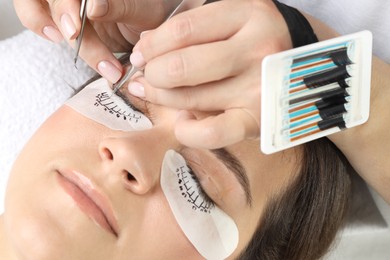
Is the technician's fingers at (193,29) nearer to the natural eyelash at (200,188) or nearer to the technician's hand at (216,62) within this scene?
the technician's hand at (216,62)

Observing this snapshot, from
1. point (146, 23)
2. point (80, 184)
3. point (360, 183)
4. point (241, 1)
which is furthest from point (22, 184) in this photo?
point (360, 183)

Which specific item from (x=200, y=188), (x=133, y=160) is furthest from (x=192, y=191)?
(x=133, y=160)

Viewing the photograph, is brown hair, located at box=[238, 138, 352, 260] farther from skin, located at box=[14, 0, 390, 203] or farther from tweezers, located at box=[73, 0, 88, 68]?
tweezers, located at box=[73, 0, 88, 68]

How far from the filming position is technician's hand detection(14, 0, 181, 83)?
82 cm

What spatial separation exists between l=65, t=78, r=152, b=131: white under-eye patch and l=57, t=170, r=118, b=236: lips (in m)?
0.13

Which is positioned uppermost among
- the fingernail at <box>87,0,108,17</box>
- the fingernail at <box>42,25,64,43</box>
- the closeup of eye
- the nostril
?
the fingernail at <box>87,0,108,17</box>

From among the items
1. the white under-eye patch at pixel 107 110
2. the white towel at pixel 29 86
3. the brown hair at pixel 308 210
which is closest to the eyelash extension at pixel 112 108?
the white under-eye patch at pixel 107 110

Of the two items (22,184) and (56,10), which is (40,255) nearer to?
(22,184)

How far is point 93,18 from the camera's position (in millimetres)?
815

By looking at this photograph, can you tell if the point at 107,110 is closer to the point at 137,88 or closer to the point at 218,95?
the point at 137,88

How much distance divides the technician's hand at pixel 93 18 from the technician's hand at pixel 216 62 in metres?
0.17

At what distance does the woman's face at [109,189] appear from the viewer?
0.76 meters

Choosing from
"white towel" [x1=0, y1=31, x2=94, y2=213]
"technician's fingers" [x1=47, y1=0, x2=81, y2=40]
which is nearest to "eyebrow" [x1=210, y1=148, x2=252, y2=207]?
"technician's fingers" [x1=47, y1=0, x2=81, y2=40]

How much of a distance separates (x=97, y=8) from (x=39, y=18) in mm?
203
